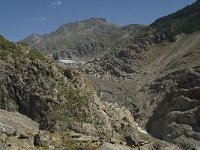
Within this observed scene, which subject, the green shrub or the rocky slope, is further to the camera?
the green shrub

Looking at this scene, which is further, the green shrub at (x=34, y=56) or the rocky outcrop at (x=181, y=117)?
the rocky outcrop at (x=181, y=117)

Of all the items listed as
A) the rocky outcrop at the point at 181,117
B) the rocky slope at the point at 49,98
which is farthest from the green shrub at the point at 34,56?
the rocky outcrop at the point at 181,117

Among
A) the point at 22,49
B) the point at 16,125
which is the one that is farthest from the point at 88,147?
the point at 22,49

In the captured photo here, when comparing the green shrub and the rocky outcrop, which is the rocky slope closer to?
the green shrub

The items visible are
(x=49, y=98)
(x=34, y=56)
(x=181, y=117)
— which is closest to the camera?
(x=49, y=98)

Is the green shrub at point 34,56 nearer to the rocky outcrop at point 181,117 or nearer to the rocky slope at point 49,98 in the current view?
the rocky slope at point 49,98

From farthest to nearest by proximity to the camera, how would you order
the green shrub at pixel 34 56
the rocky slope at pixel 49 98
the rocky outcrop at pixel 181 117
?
the rocky outcrop at pixel 181 117
the green shrub at pixel 34 56
the rocky slope at pixel 49 98

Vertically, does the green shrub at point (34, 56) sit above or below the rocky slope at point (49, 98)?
above

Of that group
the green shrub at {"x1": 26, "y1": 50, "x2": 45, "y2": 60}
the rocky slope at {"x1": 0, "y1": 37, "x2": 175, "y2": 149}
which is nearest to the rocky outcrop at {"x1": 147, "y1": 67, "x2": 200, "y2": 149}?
the rocky slope at {"x1": 0, "y1": 37, "x2": 175, "y2": 149}

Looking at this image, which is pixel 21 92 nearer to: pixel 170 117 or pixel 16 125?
pixel 16 125

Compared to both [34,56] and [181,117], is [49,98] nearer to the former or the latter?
[34,56]

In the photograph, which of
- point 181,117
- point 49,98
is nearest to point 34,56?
point 49,98

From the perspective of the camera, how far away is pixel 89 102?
6962 cm

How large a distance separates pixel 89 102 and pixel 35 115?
7.86 metres
